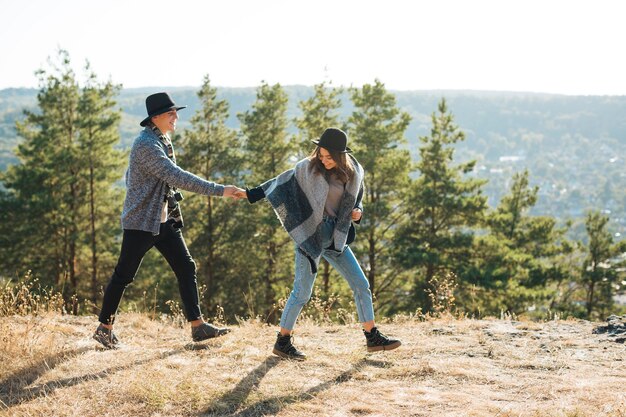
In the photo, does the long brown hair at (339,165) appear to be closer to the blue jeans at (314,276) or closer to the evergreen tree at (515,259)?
the blue jeans at (314,276)

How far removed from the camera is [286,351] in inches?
190

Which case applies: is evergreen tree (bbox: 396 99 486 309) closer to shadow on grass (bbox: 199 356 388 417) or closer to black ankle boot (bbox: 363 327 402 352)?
black ankle boot (bbox: 363 327 402 352)

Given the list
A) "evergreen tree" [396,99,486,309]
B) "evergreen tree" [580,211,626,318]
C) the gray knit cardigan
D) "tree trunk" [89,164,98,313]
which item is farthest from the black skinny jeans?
"evergreen tree" [580,211,626,318]

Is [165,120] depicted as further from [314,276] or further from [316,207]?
[314,276]

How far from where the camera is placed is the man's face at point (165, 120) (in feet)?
15.7

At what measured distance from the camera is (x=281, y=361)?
4.75 m

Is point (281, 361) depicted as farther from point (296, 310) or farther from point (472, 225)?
point (472, 225)

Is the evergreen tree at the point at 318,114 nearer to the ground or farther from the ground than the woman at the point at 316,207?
farther from the ground

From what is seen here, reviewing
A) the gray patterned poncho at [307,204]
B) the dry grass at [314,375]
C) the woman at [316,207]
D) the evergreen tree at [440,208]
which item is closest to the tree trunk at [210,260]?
the evergreen tree at [440,208]

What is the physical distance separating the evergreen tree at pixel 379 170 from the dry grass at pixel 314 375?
15.7m

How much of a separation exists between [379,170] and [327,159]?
17.6 m

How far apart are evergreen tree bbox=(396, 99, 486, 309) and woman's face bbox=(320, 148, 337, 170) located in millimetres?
16854

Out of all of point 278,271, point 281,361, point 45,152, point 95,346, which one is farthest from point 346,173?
point 45,152

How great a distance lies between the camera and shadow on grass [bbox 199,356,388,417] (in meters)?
3.69
